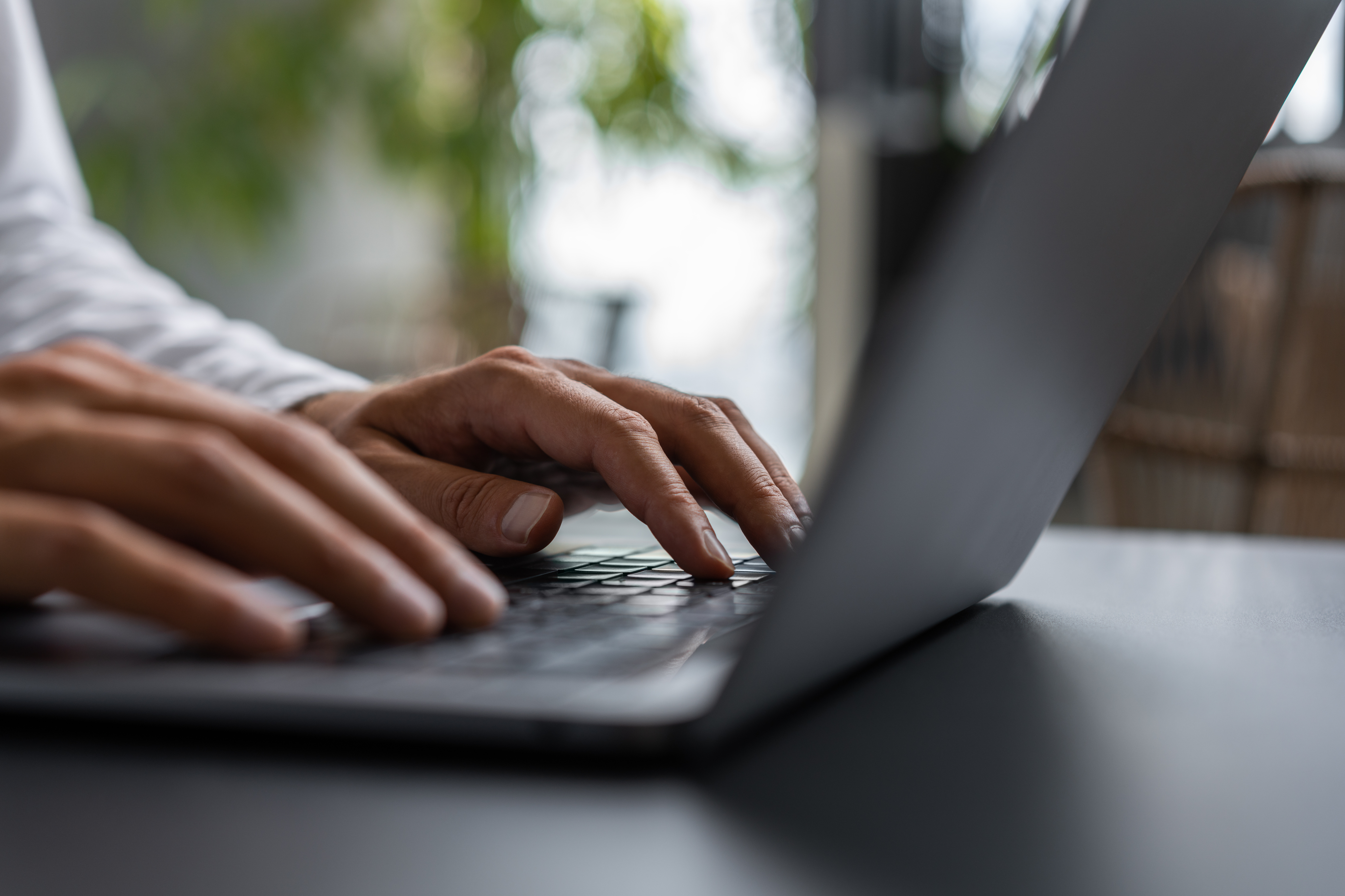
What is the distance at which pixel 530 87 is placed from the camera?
3.30 m

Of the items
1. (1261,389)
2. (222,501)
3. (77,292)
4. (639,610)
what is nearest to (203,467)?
(222,501)

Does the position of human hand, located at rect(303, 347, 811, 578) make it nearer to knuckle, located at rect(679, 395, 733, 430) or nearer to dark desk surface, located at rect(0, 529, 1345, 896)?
knuckle, located at rect(679, 395, 733, 430)

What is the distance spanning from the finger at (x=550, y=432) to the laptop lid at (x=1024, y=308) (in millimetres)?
102

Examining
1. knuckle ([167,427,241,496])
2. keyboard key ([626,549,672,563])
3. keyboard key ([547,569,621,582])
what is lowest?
keyboard key ([626,549,672,563])

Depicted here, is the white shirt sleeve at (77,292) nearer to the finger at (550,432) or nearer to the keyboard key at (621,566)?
the finger at (550,432)

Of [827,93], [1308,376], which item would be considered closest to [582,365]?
[1308,376]

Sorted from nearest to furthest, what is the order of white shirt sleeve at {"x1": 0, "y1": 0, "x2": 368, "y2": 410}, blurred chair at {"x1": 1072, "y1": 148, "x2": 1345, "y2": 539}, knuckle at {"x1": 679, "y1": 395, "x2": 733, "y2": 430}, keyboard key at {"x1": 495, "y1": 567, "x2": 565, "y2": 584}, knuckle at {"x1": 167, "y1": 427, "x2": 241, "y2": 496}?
knuckle at {"x1": 167, "y1": 427, "x2": 241, "y2": 496} → keyboard key at {"x1": 495, "y1": 567, "x2": 565, "y2": 584} → knuckle at {"x1": 679, "y1": 395, "x2": 733, "y2": 430} → white shirt sleeve at {"x1": 0, "y1": 0, "x2": 368, "y2": 410} → blurred chair at {"x1": 1072, "y1": 148, "x2": 1345, "y2": 539}

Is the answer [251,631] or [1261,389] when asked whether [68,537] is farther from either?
[1261,389]

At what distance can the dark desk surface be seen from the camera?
0.16m

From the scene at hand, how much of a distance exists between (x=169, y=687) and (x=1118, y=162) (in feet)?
0.75

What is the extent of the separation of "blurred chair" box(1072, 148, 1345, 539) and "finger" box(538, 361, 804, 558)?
0.69m

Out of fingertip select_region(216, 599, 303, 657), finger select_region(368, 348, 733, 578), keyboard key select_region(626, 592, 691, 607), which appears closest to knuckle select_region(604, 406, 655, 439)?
finger select_region(368, 348, 733, 578)

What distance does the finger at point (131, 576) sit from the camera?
231 millimetres

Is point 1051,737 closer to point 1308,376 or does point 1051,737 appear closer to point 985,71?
point 1308,376
